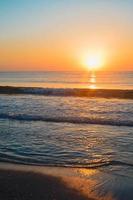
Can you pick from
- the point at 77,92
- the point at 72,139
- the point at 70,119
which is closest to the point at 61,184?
the point at 72,139

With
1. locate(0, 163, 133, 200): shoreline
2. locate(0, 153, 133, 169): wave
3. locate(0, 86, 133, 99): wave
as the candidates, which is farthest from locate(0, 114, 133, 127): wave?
locate(0, 86, 133, 99): wave

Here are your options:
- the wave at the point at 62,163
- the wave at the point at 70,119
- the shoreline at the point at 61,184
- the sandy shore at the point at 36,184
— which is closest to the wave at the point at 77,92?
the wave at the point at 70,119

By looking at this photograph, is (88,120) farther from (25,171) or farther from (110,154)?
(25,171)

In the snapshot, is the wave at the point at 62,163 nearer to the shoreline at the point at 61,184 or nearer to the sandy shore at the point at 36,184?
the shoreline at the point at 61,184

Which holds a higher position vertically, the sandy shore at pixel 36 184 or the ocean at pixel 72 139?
the ocean at pixel 72 139

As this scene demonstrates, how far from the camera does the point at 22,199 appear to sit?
18.4 feet

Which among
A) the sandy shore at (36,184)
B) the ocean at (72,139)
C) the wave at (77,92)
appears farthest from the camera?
the wave at (77,92)

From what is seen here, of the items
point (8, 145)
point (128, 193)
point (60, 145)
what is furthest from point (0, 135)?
point (128, 193)

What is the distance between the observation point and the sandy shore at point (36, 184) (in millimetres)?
5773

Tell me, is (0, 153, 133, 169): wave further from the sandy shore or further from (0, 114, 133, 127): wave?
(0, 114, 133, 127): wave

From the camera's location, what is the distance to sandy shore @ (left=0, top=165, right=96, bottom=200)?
5.77 metres

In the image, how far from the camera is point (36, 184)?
6.39 meters

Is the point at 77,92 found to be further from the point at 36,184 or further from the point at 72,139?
→ the point at 36,184

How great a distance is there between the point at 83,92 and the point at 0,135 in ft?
65.3
